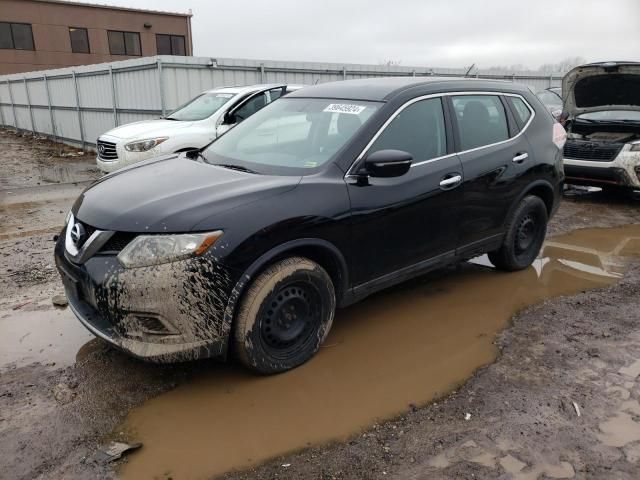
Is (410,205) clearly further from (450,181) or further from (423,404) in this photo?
(423,404)

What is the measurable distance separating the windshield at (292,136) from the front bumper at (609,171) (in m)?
5.64

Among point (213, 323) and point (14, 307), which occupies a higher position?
point (213, 323)

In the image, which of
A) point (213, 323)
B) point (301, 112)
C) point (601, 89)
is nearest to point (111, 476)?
point (213, 323)

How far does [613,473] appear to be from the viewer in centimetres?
250

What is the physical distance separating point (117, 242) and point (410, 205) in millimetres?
1982

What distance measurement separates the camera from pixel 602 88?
8414 millimetres

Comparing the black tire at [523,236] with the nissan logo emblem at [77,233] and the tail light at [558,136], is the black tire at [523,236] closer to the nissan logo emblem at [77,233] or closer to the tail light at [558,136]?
the tail light at [558,136]

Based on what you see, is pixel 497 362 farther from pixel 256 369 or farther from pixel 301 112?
pixel 301 112

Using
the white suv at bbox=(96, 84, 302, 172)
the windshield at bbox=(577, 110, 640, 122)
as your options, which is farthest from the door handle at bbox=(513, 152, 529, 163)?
the white suv at bbox=(96, 84, 302, 172)

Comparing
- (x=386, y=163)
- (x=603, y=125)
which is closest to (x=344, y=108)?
(x=386, y=163)

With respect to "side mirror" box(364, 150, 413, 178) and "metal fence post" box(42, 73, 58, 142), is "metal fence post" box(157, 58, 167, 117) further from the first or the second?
"side mirror" box(364, 150, 413, 178)

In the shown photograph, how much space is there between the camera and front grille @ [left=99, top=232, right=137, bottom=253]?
290cm

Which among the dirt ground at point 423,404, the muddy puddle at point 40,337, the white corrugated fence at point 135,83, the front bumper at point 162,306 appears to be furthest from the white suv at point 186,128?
the front bumper at point 162,306

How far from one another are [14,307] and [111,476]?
8.03ft
